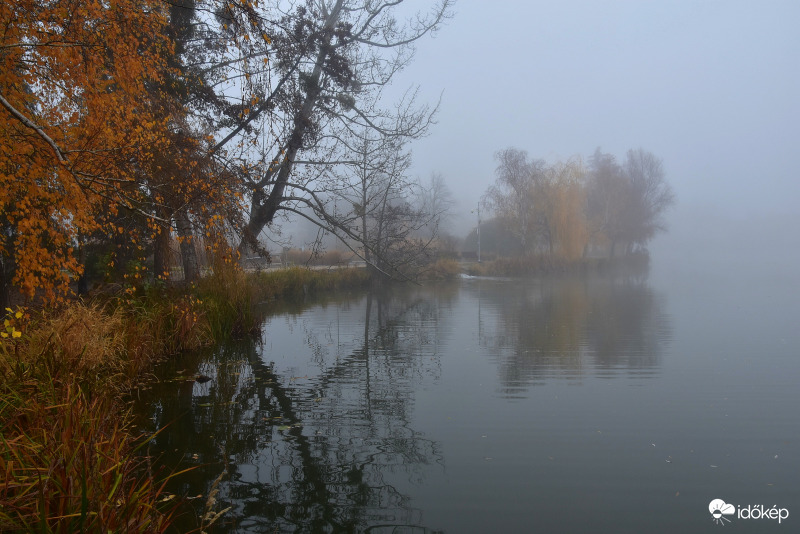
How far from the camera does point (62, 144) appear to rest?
19.0ft

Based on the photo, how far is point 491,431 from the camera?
5.83 meters

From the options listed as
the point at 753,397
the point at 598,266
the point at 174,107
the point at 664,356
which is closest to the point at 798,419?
the point at 753,397

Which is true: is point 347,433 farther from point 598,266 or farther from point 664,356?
point 598,266

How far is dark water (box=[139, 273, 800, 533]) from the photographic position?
4.12 meters

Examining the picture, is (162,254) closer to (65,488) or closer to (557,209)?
(65,488)

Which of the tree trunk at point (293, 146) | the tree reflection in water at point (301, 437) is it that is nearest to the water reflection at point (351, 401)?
the tree reflection in water at point (301, 437)

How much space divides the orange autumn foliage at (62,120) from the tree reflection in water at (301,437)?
2215 mm

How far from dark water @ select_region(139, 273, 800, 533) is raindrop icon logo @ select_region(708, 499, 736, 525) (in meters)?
0.04

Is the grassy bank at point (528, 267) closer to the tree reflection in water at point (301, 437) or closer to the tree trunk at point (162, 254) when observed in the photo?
the tree reflection in water at point (301, 437)

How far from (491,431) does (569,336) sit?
6675 mm

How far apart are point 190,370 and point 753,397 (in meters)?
7.71

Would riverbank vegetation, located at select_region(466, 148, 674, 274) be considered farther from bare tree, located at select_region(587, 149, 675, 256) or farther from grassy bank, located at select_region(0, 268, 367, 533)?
grassy bank, located at select_region(0, 268, 367, 533)

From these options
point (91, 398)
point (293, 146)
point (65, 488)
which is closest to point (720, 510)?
point (65, 488)

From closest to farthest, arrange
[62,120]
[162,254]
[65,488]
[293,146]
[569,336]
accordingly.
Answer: [65,488] < [62,120] < [162,254] < [293,146] < [569,336]
